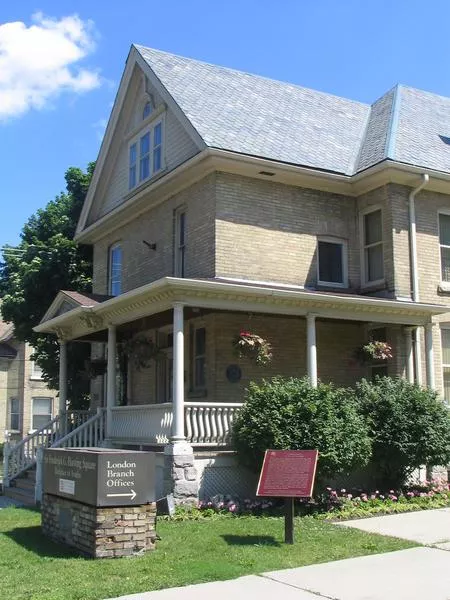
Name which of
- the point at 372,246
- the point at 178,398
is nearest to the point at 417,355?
the point at 372,246

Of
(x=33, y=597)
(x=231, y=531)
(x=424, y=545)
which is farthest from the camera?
(x=231, y=531)

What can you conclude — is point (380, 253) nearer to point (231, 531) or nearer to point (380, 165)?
point (380, 165)

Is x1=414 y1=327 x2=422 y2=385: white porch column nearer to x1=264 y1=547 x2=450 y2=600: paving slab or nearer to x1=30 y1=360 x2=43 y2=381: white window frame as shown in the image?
x1=264 y1=547 x2=450 y2=600: paving slab

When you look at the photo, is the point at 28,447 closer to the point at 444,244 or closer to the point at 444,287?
the point at 444,287

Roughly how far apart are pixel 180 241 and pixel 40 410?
21.6m

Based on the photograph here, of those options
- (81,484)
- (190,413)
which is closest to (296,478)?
(81,484)

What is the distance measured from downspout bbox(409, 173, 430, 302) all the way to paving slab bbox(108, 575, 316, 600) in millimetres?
10059

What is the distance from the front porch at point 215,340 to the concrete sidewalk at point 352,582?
4.90m

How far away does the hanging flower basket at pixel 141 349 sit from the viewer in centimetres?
1655

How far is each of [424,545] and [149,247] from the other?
443 inches

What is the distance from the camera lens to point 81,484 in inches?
369

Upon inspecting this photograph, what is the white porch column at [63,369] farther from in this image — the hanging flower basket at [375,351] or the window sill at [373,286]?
the window sill at [373,286]

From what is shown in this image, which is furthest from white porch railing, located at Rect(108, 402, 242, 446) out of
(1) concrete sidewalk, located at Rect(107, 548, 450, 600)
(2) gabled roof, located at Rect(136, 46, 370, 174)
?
(2) gabled roof, located at Rect(136, 46, 370, 174)

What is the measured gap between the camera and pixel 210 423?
13609 mm
